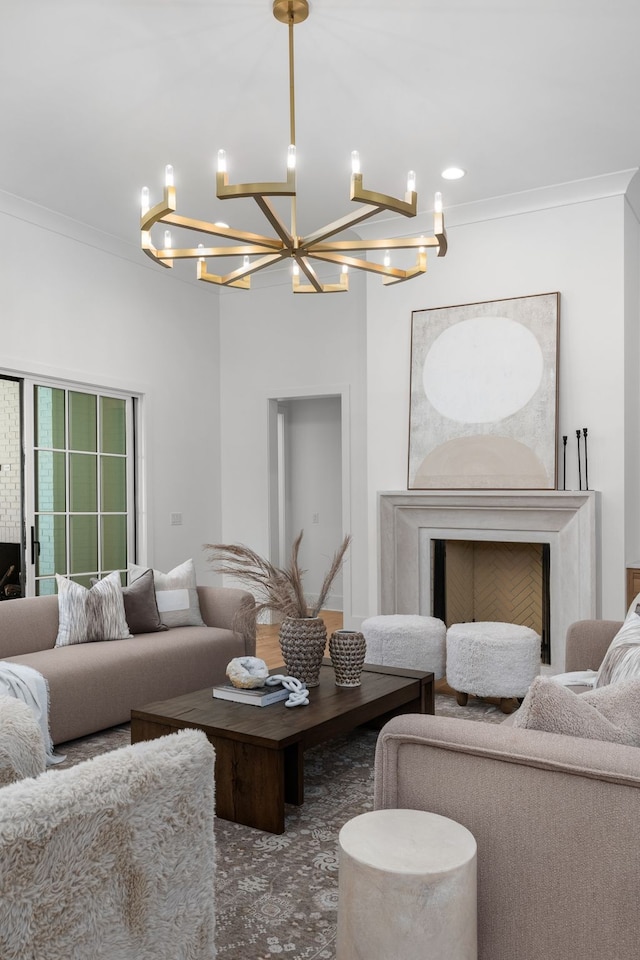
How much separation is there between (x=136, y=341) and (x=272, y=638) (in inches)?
105

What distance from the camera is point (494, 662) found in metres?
4.06

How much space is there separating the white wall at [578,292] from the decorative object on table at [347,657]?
2.09 metres

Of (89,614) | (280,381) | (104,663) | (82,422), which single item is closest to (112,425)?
(82,422)

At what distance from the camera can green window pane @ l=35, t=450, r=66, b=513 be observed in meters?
5.24

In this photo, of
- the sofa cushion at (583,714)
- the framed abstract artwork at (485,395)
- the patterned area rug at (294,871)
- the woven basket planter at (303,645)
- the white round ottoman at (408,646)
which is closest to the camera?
the sofa cushion at (583,714)

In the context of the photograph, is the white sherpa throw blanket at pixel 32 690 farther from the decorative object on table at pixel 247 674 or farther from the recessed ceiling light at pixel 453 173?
the recessed ceiling light at pixel 453 173

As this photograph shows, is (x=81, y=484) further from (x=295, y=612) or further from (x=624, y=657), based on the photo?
(x=624, y=657)

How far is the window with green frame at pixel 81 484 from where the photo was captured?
17.3 feet

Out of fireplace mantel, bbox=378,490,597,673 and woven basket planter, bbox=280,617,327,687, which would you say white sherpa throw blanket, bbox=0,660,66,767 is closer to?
woven basket planter, bbox=280,617,327,687

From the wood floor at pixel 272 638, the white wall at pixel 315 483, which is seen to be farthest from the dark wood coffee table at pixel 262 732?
the white wall at pixel 315 483

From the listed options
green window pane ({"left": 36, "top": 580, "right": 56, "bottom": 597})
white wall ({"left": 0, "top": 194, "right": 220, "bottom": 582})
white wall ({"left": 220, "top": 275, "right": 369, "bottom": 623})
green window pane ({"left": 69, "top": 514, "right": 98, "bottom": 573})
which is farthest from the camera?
white wall ({"left": 220, "top": 275, "right": 369, "bottom": 623})

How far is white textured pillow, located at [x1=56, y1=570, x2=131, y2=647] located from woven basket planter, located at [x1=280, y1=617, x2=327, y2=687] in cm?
128

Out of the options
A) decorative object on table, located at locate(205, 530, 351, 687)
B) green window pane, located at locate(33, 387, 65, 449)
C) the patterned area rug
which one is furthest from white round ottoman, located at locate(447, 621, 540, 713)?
green window pane, located at locate(33, 387, 65, 449)

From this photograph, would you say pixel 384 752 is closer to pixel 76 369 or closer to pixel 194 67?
pixel 194 67
